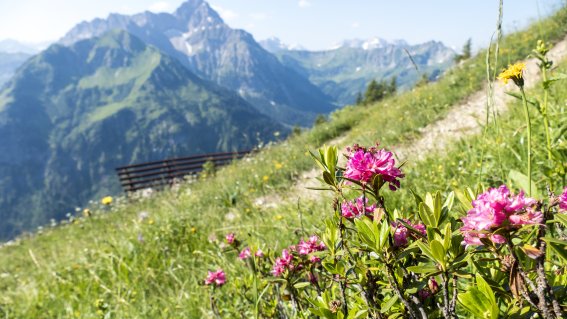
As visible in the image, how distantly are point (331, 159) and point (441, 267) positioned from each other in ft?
1.29

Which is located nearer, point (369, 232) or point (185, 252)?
point (369, 232)

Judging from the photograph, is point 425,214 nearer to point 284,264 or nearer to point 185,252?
point 284,264

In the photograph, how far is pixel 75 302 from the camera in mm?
4020

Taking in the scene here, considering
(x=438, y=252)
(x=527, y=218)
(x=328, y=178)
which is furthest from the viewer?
(x=328, y=178)

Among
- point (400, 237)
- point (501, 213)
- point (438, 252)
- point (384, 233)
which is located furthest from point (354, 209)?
point (501, 213)

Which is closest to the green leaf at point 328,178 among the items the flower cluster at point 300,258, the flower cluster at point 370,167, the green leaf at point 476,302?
the flower cluster at point 370,167

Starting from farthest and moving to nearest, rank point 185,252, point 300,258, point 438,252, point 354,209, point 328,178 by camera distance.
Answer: point 185,252 → point 300,258 → point 354,209 → point 328,178 → point 438,252

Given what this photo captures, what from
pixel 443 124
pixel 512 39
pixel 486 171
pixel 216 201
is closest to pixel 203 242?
pixel 216 201

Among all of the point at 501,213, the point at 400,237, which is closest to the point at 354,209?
the point at 400,237

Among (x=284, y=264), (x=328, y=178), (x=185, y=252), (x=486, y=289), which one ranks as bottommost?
(x=185, y=252)

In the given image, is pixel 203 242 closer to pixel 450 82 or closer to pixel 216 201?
pixel 216 201

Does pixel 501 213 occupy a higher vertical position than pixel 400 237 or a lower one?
higher

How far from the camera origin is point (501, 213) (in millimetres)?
772

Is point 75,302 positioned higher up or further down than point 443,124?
further down
